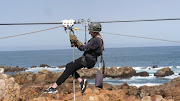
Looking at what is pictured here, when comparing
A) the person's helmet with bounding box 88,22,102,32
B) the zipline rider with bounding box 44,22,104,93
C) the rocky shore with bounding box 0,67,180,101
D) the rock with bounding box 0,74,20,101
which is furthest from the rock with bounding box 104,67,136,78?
the person's helmet with bounding box 88,22,102,32

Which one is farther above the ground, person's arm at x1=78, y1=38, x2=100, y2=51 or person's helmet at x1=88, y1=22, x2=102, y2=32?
person's helmet at x1=88, y1=22, x2=102, y2=32

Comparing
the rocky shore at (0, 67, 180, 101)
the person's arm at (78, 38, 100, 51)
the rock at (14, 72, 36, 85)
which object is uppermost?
the person's arm at (78, 38, 100, 51)

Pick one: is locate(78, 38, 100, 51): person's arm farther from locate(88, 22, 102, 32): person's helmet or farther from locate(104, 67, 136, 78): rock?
locate(104, 67, 136, 78): rock

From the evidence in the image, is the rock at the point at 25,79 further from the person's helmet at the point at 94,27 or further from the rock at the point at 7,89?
the person's helmet at the point at 94,27

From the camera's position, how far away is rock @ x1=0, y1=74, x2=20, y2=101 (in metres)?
13.1

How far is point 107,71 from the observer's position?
178 ft

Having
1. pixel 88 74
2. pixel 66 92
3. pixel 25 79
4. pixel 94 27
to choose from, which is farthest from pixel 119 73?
pixel 94 27

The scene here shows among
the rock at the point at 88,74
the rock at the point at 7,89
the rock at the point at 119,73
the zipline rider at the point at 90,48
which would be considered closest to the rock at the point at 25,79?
the rock at the point at 88,74

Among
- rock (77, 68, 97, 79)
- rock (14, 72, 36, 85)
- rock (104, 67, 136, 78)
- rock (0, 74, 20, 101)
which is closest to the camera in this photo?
rock (0, 74, 20, 101)

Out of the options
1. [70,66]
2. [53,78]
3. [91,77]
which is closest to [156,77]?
[91,77]

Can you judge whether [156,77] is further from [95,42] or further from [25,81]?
[95,42]

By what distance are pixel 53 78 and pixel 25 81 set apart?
612cm

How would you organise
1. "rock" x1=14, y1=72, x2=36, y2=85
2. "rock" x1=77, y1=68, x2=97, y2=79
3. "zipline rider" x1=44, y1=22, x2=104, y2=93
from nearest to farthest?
1. "zipline rider" x1=44, y1=22, x2=104, y2=93
2. "rock" x1=14, y1=72, x2=36, y2=85
3. "rock" x1=77, y1=68, x2=97, y2=79

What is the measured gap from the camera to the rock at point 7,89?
1309 centimetres
